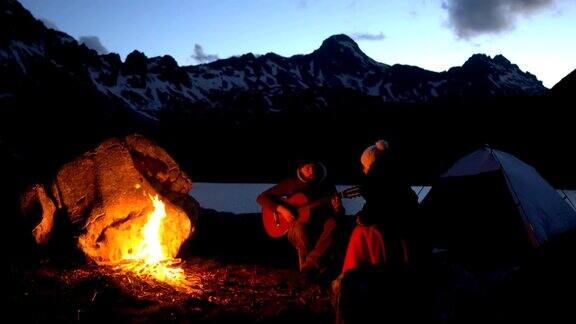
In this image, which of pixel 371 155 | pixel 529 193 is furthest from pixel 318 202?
pixel 529 193

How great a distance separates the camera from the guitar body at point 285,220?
6.84 metres

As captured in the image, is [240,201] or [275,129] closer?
[240,201]

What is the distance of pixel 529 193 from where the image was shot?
28.5ft

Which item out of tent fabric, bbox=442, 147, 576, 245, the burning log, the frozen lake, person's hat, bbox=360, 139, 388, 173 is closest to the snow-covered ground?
the frozen lake

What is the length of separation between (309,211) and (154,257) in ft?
8.90

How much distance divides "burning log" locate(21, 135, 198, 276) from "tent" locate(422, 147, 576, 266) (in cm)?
513

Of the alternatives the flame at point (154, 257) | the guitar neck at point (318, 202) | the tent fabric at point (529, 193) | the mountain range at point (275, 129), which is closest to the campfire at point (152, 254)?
the flame at point (154, 257)

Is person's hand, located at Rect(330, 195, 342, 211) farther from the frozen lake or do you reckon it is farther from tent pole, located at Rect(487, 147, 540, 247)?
the frozen lake

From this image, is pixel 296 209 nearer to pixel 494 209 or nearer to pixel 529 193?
pixel 494 209

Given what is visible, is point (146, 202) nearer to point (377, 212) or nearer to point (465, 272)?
point (377, 212)

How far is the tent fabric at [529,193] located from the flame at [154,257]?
6.18m

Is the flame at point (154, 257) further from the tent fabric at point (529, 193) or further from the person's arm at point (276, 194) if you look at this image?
the tent fabric at point (529, 193)

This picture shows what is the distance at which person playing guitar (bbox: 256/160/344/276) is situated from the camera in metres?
6.56

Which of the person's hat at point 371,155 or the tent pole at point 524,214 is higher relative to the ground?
the person's hat at point 371,155
